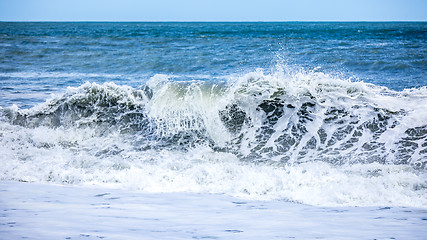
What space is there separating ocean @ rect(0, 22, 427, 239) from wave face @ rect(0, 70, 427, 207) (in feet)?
0.07

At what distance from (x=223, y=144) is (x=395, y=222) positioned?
3.22 m

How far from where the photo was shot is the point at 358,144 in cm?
573

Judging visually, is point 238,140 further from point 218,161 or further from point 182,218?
point 182,218

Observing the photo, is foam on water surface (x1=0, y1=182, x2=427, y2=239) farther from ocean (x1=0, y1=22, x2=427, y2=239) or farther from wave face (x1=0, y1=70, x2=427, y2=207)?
wave face (x1=0, y1=70, x2=427, y2=207)

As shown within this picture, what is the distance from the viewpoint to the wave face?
166 inches

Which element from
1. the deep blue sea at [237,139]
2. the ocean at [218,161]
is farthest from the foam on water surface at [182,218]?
the deep blue sea at [237,139]

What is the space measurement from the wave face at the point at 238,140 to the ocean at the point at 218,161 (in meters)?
0.02

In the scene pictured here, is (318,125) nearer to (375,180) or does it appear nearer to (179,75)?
(375,180)

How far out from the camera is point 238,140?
20.2 feet

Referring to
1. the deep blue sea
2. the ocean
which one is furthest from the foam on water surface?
the deep blue sea

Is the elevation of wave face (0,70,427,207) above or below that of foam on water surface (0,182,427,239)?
above

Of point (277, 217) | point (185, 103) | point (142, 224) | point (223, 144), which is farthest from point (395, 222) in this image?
point (185, 103)

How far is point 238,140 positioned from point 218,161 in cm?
104

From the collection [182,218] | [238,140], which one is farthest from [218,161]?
[182,218]
